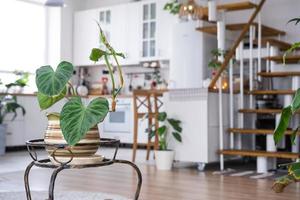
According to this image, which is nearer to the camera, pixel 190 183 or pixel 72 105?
pixel 72 105

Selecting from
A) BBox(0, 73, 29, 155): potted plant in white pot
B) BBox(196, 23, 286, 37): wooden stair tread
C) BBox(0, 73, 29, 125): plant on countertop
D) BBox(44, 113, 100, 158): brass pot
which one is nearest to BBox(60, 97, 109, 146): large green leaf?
BBox(44, 113, 100, 158): brass pot

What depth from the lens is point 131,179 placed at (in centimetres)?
424

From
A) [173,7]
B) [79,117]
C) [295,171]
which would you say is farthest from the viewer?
[173,7]

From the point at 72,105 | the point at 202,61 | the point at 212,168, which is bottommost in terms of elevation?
the point at 212,168

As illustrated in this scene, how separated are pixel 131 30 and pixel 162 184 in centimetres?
462

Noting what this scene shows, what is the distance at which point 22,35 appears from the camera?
8.39 m

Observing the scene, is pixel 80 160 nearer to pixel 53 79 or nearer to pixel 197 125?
pixel 53 79

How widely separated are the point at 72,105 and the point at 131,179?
2.59m

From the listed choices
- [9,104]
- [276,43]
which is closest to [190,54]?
[276,43]

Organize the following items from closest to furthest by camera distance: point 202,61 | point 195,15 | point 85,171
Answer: point 85,171, point 195,15, point 202,61

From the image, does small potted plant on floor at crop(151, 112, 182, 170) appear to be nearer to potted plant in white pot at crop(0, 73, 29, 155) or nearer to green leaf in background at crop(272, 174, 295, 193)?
potted plant in white pot at crop(0, 73, 29, 155)

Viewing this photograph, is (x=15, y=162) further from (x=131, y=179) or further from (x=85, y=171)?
(x=131, y=179)

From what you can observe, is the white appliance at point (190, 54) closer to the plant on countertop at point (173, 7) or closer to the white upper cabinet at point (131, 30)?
the plant on countertop at point (173, 7)

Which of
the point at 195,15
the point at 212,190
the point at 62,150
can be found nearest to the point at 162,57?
the point at 195,15
